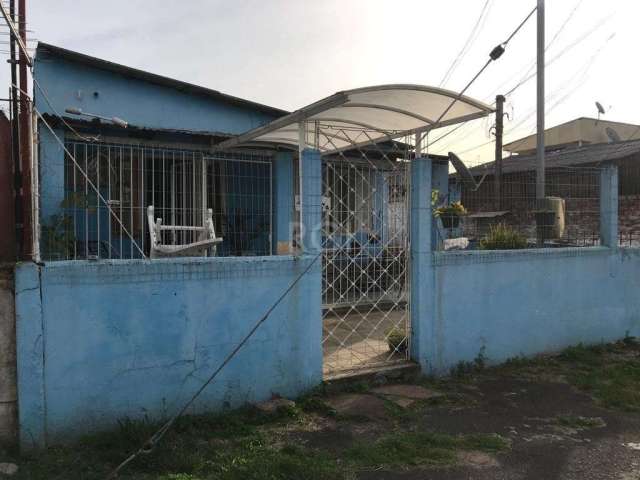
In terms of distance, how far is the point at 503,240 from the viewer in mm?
6629

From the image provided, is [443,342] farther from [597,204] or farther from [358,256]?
[597,204]

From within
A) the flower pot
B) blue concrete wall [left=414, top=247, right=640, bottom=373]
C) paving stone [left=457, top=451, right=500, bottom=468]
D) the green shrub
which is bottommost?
paving stone [left=457, top=451, right=500, bottom=468]

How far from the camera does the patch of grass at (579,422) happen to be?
4387 millimetres

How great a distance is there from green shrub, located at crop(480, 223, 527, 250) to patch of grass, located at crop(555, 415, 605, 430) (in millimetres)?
2491

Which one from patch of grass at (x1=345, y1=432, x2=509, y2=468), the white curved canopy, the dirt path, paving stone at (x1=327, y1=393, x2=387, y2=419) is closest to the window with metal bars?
the white curved canopy

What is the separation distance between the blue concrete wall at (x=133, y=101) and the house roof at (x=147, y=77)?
0.09m

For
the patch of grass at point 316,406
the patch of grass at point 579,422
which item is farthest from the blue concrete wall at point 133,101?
the patch of grass at point 579,422

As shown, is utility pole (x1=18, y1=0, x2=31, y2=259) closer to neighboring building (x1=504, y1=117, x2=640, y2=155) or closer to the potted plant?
the potted plant

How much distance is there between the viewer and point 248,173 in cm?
816

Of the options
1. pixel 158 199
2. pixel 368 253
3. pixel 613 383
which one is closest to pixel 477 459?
pixel 368 253

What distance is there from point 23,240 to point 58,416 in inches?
54.4

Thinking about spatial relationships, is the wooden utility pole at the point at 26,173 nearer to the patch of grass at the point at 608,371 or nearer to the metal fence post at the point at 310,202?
the metal fence post at the point at 310,202

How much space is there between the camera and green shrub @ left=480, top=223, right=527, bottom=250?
6.59 m

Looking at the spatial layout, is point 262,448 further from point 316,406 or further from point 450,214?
point 450,214
